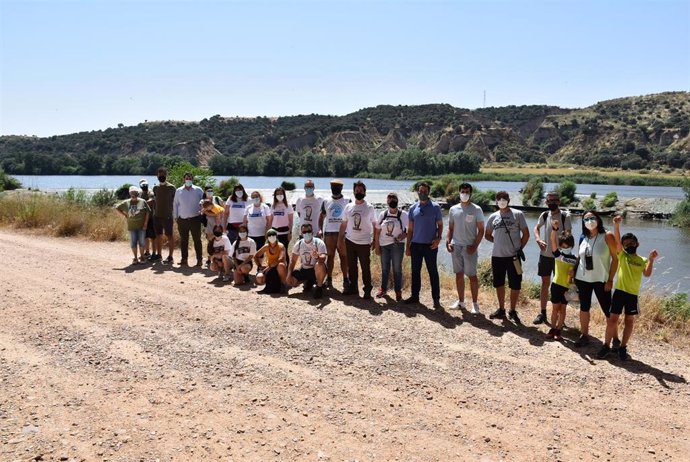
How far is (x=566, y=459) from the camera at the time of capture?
433 centimetres

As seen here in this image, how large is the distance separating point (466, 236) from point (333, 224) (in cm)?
232

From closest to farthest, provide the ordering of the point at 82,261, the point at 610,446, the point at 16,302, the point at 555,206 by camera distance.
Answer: the point at 610,446
the point at 555,206
the point at 16,302
the point at 82,261

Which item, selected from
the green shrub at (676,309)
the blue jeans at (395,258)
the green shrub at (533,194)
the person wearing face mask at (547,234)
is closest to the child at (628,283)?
the person wearing face mask at (547,234)

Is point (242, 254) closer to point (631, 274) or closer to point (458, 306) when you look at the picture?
point (458, 306)

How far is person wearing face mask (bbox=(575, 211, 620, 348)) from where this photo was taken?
22.1 feet

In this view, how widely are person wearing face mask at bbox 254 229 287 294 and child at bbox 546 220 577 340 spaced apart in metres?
4.25

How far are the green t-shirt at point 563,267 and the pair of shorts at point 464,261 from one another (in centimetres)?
129

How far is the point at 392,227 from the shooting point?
29.4 feet

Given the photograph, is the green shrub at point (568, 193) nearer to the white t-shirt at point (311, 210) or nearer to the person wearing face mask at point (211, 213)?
the person wearing face mask at point (211, 213)

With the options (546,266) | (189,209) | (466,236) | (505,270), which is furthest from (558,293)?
(189,209)

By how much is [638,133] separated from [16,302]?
126622 mm

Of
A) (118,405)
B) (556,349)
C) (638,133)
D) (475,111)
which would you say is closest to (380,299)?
(556,349)

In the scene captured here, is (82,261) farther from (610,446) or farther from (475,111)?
(475,111)

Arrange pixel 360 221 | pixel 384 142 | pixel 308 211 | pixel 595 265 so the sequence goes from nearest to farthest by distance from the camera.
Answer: pixel 595 265 < pixel 360 221 < pixel 308 211 < pixel 384 142
